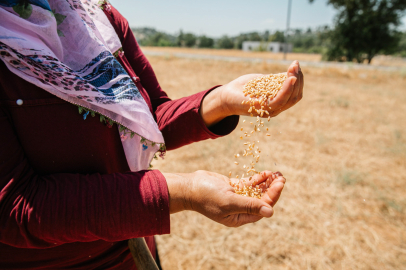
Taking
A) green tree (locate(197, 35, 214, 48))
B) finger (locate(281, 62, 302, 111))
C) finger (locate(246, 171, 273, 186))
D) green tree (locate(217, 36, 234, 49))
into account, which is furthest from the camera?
green tree (locate(197, 35, 214, 48))

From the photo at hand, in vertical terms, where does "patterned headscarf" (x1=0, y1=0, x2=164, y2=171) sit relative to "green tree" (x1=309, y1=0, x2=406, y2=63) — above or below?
below

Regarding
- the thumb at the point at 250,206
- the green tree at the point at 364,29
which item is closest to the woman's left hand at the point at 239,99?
the thumb at the point at 250,206

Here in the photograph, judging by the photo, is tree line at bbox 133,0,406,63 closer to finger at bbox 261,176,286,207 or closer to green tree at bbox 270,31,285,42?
green tree at bbox 270,31,285,42

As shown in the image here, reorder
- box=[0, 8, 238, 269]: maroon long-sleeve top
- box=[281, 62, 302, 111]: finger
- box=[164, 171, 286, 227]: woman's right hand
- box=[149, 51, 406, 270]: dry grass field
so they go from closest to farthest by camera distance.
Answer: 1. box=[0, 8, 238, 269]: maroon long-sleeve top
2. box=[164, 171, 286, 227]: woman's right hand
3. box=[281, 62, 302, 111]: finger
4. box=[149, 51, 406, 270]: dry grass field

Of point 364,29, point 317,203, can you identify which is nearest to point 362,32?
point 364,29

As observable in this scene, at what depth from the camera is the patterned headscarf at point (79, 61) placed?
67 cm

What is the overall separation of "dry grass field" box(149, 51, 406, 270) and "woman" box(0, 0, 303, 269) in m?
1.56

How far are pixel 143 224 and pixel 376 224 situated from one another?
2.72 m

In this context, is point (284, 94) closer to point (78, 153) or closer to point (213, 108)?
point (213, 108)

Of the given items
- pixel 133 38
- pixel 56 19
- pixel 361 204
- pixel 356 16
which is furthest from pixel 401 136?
pixel 356 16

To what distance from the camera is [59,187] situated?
26.1 inches

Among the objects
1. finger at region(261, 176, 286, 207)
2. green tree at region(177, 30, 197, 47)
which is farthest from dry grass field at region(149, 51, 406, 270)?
green tree at region(177, 30, 197, 47)

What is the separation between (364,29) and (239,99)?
25.3 meters

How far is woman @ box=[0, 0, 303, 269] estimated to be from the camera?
645 millimetres
